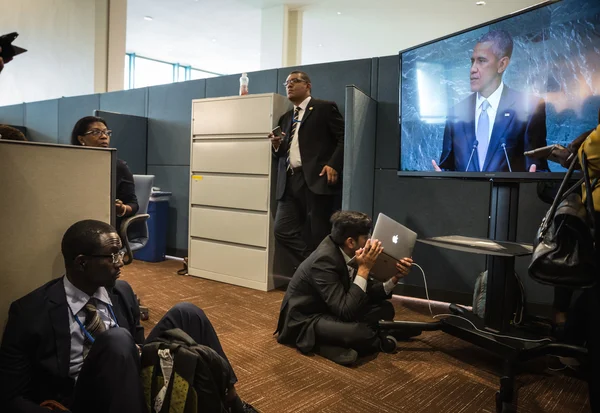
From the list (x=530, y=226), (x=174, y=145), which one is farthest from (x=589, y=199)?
(x=174, y=145)

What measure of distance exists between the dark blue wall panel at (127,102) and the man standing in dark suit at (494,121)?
3753mm

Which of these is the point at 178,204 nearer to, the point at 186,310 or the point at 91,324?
the point at 186,310

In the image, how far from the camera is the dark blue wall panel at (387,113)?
338cm

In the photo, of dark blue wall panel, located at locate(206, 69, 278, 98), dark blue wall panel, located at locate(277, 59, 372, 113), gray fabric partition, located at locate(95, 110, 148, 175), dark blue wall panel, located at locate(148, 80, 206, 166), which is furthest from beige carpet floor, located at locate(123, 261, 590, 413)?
gray fabric partition, located at locate(95, 110, 148, 175)

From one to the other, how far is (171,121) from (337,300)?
10.9 feet

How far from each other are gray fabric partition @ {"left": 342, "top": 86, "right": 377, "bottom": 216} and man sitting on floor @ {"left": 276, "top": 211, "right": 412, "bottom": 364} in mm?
633

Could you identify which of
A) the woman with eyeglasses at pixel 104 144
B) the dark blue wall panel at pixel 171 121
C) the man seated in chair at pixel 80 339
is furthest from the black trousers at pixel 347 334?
the dark blue wall panel at pixel 171 121

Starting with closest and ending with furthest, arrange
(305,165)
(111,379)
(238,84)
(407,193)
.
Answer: (111,379)
(305,165)
(407,193)
(238,84)

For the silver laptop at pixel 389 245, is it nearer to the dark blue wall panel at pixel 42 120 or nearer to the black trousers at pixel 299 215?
the black trousers at pixel 299 215

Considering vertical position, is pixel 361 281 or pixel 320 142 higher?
pixel 320 142

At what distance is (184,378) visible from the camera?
1.19 metres

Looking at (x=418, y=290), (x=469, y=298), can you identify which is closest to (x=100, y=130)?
(x=418, y=290)

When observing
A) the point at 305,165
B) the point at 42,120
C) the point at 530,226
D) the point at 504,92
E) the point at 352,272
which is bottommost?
the point at 352,272

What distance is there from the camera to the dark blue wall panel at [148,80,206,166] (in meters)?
4.58
